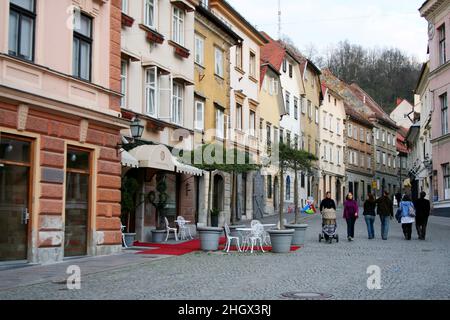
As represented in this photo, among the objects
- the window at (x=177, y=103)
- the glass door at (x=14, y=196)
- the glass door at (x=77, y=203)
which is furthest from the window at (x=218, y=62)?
the glass door at (x=14, y=196)

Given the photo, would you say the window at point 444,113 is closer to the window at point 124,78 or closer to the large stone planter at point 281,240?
the large stone planter at point 281,240

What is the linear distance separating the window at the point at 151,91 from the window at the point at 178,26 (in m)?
2.79

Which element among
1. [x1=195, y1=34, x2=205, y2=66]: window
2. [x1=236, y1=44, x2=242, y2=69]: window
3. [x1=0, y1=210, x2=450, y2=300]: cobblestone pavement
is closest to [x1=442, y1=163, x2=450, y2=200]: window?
[x1=236, y1=44, x2=242, y2=69]: window

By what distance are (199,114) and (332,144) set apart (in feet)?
112

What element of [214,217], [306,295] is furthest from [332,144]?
[306,295]

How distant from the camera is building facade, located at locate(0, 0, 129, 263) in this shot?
46.2ft

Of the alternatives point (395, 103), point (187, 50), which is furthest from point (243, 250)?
point (395, 103)

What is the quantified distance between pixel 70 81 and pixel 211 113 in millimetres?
13987

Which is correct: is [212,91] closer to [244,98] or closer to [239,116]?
[239,116]

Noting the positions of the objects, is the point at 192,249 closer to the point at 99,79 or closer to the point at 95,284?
the point at 99,79

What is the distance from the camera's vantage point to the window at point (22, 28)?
1425cm

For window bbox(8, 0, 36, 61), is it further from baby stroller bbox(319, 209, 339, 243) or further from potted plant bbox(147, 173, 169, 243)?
baby stroller bbox(319, 209, 339, 243)

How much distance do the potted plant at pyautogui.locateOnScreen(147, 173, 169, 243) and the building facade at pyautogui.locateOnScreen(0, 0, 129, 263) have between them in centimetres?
404

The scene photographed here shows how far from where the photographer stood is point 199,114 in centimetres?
2828
